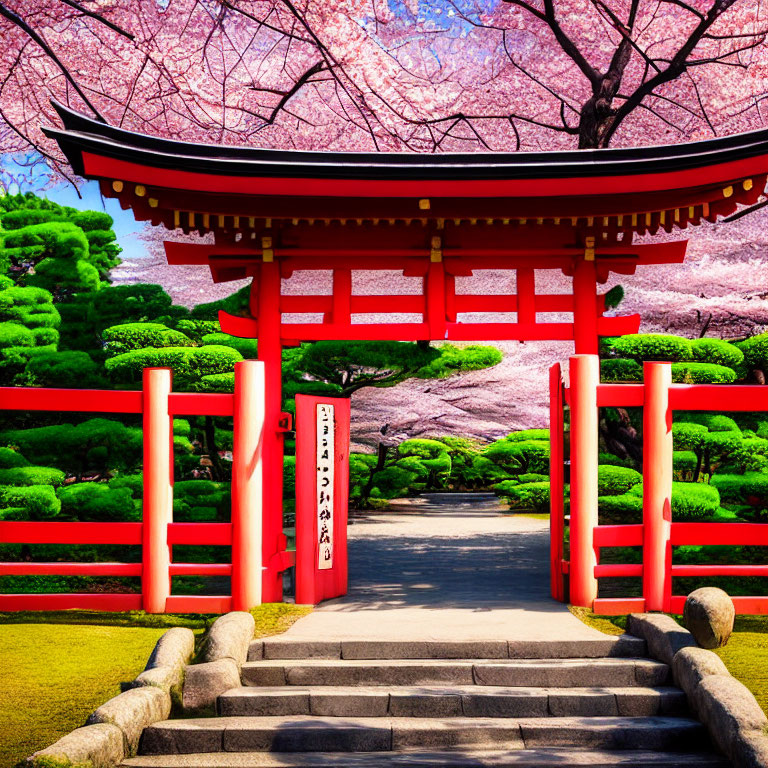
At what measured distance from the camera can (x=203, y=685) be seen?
5984mm

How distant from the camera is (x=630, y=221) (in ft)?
29.7

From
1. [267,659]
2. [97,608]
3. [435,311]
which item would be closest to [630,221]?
[435,311]

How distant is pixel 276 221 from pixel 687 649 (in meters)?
5.51

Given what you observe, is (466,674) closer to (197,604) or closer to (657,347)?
(197,604)

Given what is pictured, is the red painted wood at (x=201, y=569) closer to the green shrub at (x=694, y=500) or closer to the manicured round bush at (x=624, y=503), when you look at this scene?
the manicured round bush at (x=624, y=503)

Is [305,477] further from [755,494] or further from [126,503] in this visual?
[755,494]

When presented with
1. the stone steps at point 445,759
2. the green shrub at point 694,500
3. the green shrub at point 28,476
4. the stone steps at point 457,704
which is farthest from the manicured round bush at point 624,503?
the green shrub at point 28,476

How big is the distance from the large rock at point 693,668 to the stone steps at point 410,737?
29 centimetres

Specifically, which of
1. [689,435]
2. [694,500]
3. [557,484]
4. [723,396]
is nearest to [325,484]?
[557,484]

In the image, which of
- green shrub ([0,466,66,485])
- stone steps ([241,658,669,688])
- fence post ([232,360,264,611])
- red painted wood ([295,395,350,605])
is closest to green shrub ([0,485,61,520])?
green shrub ([0,466,66,485])

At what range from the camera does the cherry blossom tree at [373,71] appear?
17938mm

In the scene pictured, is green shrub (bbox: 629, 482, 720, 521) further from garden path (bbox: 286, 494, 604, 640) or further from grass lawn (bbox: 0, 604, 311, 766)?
grass lawn (bbox: 0, 604, 311, 766)

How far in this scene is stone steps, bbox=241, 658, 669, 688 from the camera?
6293 millimetres

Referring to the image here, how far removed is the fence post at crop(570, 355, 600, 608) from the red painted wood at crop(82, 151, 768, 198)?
5.49 feet
